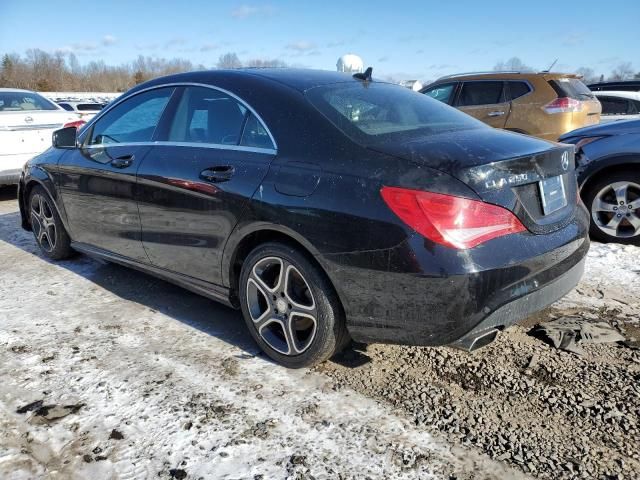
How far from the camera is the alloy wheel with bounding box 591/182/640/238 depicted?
16.3 ft

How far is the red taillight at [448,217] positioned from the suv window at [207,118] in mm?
1244

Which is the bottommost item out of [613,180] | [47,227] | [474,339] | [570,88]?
[47,227]

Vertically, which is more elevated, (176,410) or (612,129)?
(612,129)

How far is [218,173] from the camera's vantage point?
3184 mm

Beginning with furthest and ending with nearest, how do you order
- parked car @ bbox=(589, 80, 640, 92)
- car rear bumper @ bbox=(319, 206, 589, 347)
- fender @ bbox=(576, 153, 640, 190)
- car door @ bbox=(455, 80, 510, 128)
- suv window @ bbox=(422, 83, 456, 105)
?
parked car @ bbox=(589, 80, 640, 92)
suv window @ bbox=(422, 83, 456, 105)
car door @ bbox=(455, 80, 510, 128)
fender @ bbox=(576, 153, 640, 190)
car rear bumper @ bbox=(319, 206, 589, 347)

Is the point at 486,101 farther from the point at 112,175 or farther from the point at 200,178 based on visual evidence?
the point at 200,178

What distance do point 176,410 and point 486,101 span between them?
292 inches

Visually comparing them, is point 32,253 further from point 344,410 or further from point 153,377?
point 344,410

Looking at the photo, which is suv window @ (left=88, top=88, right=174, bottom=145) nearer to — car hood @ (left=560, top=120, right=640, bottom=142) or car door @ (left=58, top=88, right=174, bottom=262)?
car door @ (left=58, top=88, right=174, bottom=262)

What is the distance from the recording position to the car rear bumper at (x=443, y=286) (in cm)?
239

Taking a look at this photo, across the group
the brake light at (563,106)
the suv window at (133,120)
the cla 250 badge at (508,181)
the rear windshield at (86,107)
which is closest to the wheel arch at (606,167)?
the cla 250 badge at (508,181)

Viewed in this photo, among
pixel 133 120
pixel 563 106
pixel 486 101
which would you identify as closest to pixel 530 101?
pixel 563 106

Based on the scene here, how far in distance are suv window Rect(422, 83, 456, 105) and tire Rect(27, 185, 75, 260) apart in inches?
247

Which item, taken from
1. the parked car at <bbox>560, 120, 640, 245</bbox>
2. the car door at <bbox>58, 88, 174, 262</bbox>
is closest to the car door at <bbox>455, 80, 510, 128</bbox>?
the parked car at <bbox>560, 120, 640, 245</bbox>
